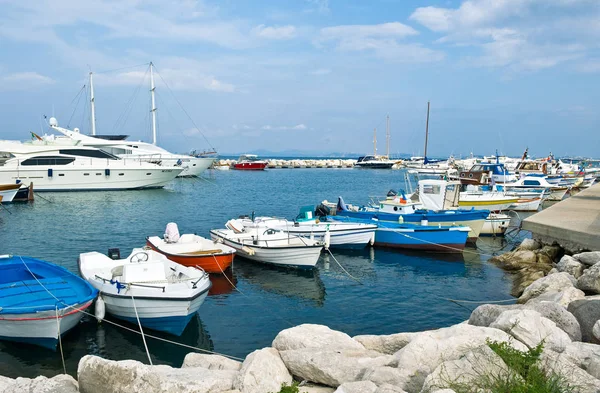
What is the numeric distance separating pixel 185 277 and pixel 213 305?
5.55 feet

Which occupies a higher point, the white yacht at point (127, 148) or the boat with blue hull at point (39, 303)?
the white yacht at point (127, 148)

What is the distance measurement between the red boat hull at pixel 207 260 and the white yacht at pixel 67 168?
3080 centimetres

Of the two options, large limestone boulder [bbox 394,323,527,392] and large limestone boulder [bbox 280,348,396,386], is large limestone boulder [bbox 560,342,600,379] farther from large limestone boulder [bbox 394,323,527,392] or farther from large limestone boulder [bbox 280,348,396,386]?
large limestone boulder [bbox 280,348,396,386]

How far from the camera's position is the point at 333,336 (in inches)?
307

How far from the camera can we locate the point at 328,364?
648 cm

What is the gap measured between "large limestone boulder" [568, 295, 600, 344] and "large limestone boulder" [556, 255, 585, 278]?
5338 millimetres

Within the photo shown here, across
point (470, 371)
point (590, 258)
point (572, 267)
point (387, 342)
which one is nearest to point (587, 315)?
point (387, 342)

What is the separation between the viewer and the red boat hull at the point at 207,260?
16.0 metres

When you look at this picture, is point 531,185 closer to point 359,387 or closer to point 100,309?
point 100,309

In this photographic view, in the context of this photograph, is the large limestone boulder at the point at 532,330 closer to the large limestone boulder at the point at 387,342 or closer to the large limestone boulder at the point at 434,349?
the large limestone boulder at the point at 434,349

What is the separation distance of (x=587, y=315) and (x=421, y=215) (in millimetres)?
14916

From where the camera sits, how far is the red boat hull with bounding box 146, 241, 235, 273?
1603cm

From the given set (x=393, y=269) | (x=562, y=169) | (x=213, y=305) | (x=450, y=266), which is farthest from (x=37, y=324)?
(x=562, y=169)

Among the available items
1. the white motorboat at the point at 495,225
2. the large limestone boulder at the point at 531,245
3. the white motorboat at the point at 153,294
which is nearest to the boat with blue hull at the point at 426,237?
the large limestone boulder at the point at 531,245
